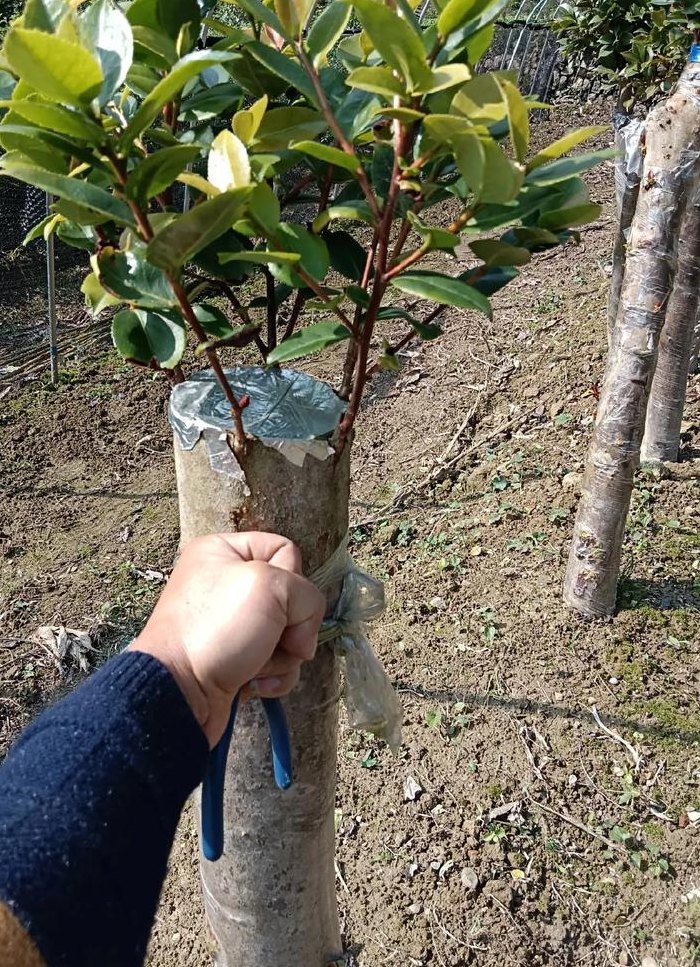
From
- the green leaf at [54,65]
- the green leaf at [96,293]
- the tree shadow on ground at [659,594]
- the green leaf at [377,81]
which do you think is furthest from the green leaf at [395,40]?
the tree shadow on ground at [659,594]

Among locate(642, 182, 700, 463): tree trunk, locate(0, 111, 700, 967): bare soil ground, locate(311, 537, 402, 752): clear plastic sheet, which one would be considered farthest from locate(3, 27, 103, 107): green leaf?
locate(642, 182, 700, 463): tree trunk

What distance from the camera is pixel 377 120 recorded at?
0.88 m

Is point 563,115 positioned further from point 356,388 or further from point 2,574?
point 356,388

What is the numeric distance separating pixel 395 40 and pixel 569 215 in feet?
0.94

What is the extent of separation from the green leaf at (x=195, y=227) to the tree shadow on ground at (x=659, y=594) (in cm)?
230

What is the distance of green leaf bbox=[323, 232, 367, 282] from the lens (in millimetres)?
1033

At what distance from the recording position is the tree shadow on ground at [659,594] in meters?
2.68

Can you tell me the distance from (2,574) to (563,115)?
30.2 ft

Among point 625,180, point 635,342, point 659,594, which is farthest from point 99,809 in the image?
point 625,180

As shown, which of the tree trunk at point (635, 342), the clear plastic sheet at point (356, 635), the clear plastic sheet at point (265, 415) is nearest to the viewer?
the clear plastic sheet at point (265, 415)

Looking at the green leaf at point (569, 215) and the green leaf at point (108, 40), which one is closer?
the green leaf at point (108, 40)

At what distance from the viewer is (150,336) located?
3.05 feet

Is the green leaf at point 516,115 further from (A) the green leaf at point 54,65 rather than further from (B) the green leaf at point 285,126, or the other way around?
Answer: (A) the green leaf at point 54,65

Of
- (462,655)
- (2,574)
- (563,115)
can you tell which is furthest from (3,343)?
(563,115)
